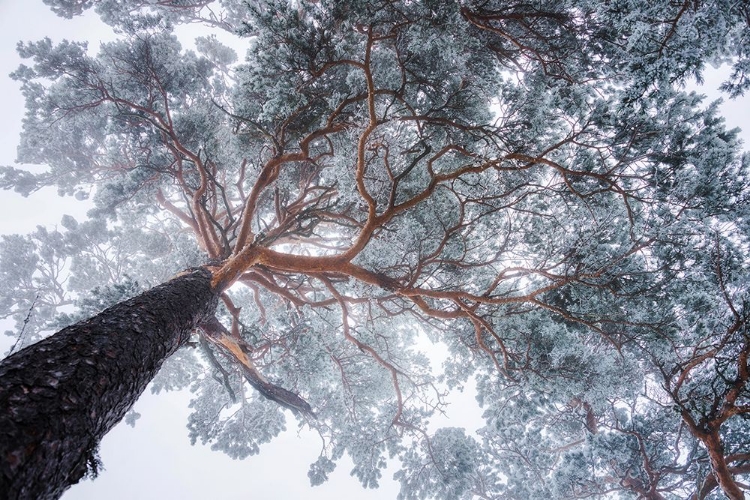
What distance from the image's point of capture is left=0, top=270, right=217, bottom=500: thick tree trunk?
1.49m

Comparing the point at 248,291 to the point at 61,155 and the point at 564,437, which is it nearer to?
the point at 61,155

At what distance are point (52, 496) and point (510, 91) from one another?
23.7 feet

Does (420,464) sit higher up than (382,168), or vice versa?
(382,168)

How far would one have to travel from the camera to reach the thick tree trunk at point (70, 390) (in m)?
1.49

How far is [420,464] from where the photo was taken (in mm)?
9539

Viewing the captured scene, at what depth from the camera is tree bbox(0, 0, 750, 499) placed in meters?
4.82

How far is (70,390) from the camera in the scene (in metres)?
1.91

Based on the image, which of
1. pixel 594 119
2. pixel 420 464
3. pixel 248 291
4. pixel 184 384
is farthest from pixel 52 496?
pixel 184 384

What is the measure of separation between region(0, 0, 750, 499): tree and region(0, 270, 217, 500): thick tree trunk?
1.06 ft

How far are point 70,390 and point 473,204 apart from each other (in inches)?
250

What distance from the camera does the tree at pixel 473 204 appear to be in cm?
482

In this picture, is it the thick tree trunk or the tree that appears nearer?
the thick tree trunk

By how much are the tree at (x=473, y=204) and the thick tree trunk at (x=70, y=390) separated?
1.06 ft

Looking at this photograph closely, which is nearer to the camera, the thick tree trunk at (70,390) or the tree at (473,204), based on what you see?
the thick tree trunk at (70,390)
